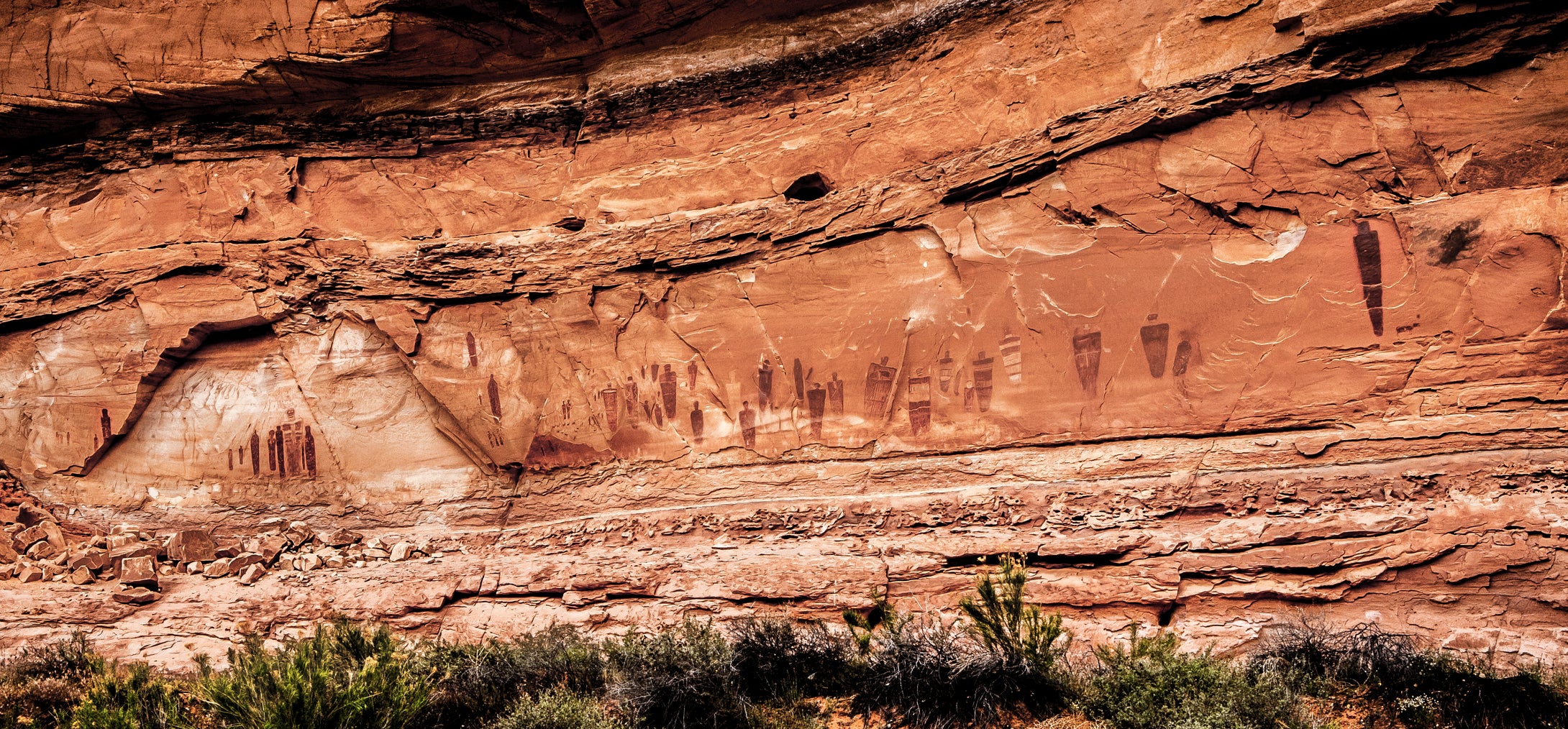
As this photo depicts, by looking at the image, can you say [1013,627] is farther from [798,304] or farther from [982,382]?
[798,304]

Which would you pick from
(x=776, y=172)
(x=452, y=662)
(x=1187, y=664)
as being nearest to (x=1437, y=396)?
(x=1187, y=664)

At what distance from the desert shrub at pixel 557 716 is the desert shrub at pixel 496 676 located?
0.41 meters

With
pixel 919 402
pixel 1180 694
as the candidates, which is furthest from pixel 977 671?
pixel 919 402

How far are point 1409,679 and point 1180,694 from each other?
1559 millimetres

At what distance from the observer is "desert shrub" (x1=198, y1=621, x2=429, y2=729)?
5.33 m

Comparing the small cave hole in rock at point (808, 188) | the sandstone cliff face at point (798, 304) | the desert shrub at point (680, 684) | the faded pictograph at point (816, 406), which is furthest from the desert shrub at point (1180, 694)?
the small cave hole in rock at point (808, 188)

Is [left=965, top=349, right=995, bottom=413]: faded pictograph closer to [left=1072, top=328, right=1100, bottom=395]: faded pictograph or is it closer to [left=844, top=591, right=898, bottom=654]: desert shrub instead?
[left=1072, top=328, right=1100, bottom=395]: faded pictograph

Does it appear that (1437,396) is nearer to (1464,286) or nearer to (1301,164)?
(1464,286)

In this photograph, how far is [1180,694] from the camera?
17.9 feet

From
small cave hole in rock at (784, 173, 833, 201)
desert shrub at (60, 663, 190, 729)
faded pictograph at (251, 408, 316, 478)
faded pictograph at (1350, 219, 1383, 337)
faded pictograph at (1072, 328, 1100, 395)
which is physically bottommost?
desert shrub at (60, 663, 190, 729)

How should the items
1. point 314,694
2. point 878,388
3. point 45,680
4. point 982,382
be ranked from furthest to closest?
point 878,388 < point 982,382 < point 45,680 < point 314,694

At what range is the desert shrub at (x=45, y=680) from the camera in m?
6.33

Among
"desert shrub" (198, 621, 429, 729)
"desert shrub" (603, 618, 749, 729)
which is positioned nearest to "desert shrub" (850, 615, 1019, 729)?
"desert shrub" (603, 618, 749, 729)

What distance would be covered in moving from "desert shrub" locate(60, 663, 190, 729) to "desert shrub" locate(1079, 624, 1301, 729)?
6024mm
